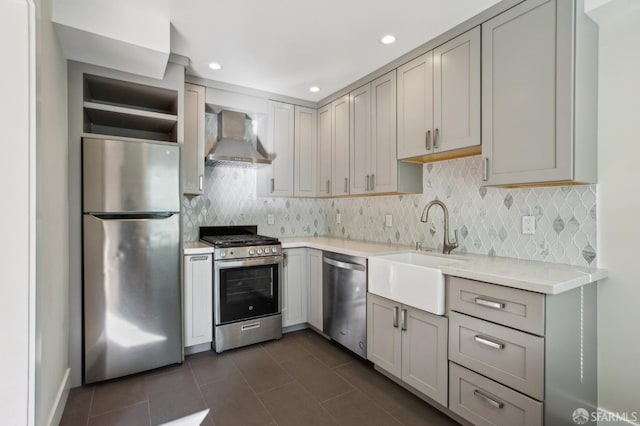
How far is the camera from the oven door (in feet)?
9.19

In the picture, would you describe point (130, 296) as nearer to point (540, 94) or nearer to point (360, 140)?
point (360, 140)

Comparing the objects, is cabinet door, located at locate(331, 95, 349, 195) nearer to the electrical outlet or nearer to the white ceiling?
the white ceiling

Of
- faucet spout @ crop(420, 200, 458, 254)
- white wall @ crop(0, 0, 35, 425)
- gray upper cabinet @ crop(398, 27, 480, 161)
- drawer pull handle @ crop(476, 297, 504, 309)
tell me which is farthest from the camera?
faucet spout @ crop(420, 200, 458, 254)

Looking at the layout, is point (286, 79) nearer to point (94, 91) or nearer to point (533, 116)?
point (94, 91)

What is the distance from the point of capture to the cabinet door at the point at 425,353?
1880 millimetres

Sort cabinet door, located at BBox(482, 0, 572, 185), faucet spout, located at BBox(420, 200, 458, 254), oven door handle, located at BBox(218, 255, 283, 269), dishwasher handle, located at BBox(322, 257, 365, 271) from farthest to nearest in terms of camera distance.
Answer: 1. oven door handle, located at BBox(218, 255, 283, 269)
2. dishwasher handle, located at BBox(322, 257, 365, 271)
3. faucet spout, located at BBox(420, 200, 458, 254)
4. cabinet door, located at BBox(482, 0, 572, 185)

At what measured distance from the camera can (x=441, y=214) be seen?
8.85 feet

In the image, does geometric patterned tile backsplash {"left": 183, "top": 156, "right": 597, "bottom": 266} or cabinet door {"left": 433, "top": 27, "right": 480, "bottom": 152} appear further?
cabinet door {"left": 433, "top": 27, "right": 480, "bottom": 152}

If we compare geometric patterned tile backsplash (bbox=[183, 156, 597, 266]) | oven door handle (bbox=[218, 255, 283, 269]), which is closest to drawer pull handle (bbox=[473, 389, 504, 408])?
geometric patterned tile backsplash (bbox=[183, 156, 597, 266])

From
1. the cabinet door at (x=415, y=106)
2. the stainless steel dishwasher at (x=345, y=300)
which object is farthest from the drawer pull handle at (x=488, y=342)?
the cabinet door at (x=415, y=106)

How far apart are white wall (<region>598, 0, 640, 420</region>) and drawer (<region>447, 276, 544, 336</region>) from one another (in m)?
0.68

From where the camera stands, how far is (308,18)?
83.0 inches

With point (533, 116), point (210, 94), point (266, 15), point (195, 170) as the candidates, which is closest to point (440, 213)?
point (533, 116)

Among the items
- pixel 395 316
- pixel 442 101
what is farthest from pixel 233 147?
pixel 395 316
